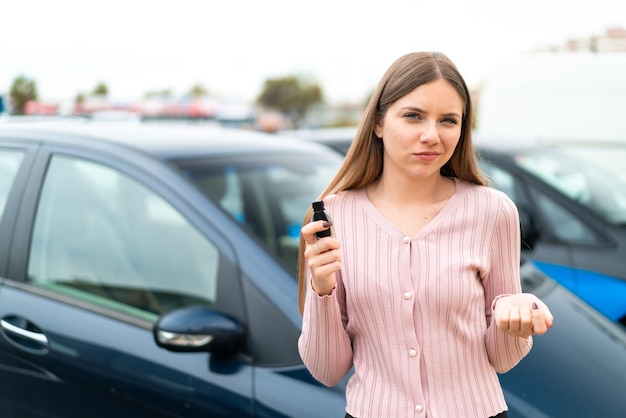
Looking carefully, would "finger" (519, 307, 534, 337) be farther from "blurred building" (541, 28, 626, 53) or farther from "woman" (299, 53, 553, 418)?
"blurred building" (541, 28, 626, 53)

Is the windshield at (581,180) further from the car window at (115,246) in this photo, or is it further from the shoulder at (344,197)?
the shoulder at (344,197)

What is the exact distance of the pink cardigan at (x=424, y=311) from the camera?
1522mm

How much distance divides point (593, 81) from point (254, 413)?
6679 mm

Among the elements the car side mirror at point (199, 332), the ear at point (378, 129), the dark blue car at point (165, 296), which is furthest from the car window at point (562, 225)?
the ear at point (378, 129)

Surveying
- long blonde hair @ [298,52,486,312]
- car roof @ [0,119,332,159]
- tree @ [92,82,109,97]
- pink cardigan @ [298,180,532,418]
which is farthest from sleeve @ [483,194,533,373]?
tree @ [92,82,109,97]

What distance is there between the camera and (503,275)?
1.58m

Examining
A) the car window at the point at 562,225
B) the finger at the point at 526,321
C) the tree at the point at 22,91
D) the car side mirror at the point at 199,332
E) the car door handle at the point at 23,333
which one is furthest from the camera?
the tree at the point at 22,91

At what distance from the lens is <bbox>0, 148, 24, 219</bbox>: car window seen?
9.34 feet

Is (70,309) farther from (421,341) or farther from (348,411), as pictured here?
(421,341)

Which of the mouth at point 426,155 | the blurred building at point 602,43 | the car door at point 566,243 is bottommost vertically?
the car door at point 566,243

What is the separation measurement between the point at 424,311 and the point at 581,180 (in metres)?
3.33

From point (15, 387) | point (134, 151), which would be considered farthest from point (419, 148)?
point (15, 387)

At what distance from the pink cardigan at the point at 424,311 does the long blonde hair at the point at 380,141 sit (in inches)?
2.9

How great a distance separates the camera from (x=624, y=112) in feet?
24.8
